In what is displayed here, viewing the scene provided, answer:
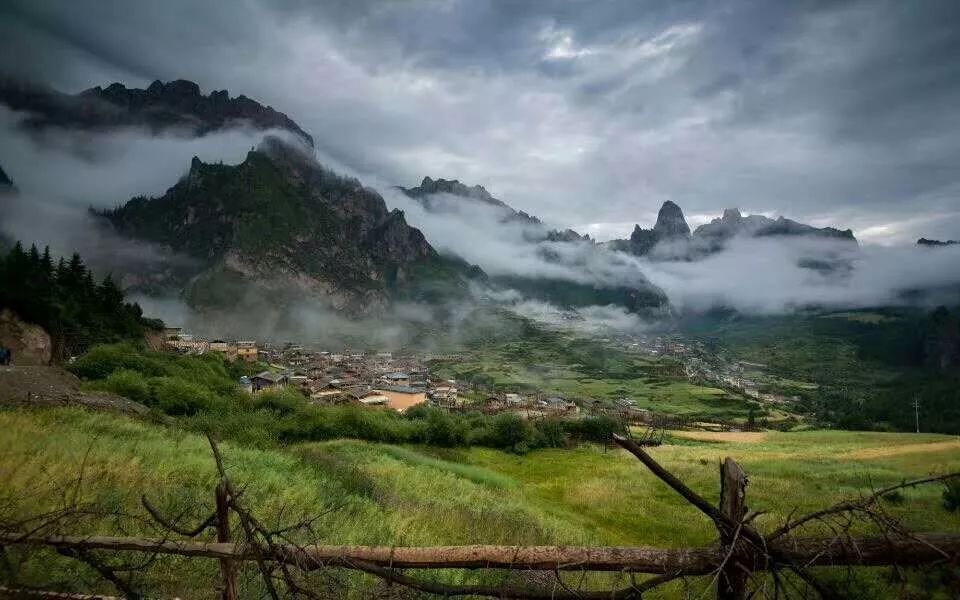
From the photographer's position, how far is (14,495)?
7105 mm

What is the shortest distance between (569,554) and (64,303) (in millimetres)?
63106

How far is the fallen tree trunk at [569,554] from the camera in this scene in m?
2.71

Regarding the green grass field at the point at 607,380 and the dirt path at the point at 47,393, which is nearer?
the dirt path at the point at 47,393

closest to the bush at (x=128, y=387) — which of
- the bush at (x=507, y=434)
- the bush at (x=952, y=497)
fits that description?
the bush at (x=507, y=434)

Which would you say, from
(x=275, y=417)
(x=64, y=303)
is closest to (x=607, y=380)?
(x=275, y=417)

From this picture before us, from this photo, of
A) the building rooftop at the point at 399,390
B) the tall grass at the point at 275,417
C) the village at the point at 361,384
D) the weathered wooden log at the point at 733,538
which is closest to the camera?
the weathered wooden log at the point at 733,538

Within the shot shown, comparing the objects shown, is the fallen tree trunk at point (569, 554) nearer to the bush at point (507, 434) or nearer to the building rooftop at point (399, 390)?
the bush at point (507, 434)

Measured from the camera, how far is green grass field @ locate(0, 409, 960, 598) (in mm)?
7098

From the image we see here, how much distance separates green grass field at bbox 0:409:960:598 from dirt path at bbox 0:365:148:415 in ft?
13.6

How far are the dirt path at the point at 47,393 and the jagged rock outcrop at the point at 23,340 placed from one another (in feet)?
67.4

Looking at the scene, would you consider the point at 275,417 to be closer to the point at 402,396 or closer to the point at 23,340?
the point at 23,340

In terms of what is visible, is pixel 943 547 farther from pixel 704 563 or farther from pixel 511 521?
pixel 511 521

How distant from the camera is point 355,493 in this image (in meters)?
12.6

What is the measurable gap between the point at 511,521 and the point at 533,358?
185 metres
